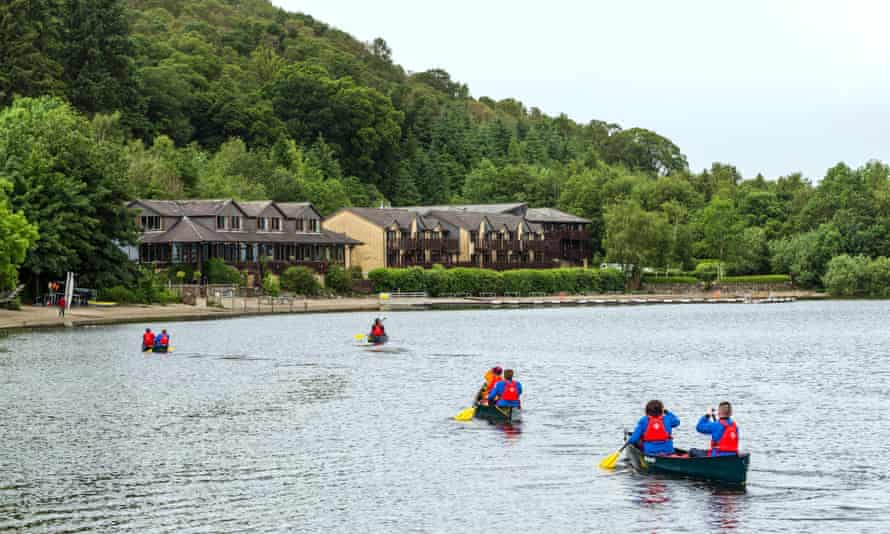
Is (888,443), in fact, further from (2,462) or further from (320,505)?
(2,462)

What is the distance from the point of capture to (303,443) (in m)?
39.8

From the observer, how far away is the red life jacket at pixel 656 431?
33.0 meters

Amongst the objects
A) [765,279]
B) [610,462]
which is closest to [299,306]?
[765,279]

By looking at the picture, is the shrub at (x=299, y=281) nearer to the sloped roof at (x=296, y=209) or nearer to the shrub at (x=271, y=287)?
the shrub at (x=271, y=287)

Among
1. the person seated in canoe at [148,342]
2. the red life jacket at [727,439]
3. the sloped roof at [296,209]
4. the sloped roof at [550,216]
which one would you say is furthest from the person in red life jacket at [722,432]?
the sloped roof at [550,216]

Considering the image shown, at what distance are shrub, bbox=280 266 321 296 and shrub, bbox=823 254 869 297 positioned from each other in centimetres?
7184

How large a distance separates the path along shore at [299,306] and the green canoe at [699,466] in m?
64.2

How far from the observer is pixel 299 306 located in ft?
400

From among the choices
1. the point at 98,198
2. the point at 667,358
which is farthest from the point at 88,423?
the point at 98,198

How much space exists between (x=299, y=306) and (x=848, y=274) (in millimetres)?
77404

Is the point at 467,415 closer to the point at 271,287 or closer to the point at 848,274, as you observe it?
the point at 271,287

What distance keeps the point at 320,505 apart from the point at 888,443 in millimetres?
21193

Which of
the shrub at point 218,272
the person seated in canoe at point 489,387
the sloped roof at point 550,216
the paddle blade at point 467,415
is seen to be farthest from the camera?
the sloped roof at point 550,216

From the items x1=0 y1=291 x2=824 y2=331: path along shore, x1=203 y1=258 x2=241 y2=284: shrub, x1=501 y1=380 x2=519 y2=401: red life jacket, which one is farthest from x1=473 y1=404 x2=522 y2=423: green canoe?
x1=203 y1=258 x2=241 y2=284: shrub
